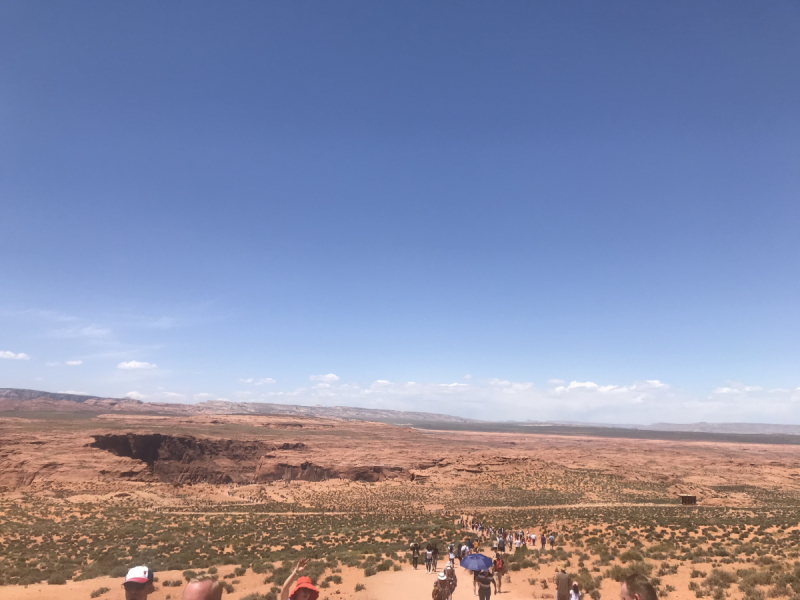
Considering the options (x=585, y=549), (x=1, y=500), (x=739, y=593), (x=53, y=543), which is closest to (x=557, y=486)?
(x=585, y=549)

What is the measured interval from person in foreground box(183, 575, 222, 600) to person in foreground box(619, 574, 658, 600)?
137 inches

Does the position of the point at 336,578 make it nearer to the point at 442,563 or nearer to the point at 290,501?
the point at 442,563

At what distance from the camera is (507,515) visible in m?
35.8

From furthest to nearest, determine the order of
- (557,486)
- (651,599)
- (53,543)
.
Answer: (557,486) → (53,543) → (651,599)

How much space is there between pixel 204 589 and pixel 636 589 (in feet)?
12.2

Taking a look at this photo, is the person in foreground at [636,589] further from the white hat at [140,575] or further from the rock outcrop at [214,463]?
the rock outcrop at [214,463]

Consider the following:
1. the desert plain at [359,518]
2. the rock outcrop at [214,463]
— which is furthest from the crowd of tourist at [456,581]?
the rock outcrop at [214,463]

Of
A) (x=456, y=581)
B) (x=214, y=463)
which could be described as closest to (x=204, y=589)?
(x=456, y=581)

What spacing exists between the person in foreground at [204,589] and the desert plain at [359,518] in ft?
45.6

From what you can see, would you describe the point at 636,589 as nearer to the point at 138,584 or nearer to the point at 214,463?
the point at 138,584

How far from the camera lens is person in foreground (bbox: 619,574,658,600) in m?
3.88

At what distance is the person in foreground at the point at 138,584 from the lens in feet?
13.6

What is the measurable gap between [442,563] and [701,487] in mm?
50406

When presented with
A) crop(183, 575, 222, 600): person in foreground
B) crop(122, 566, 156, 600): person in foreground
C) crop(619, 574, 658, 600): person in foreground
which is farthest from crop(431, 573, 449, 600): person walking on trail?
A: crop(183, 575, 222, 600): person in foreground
